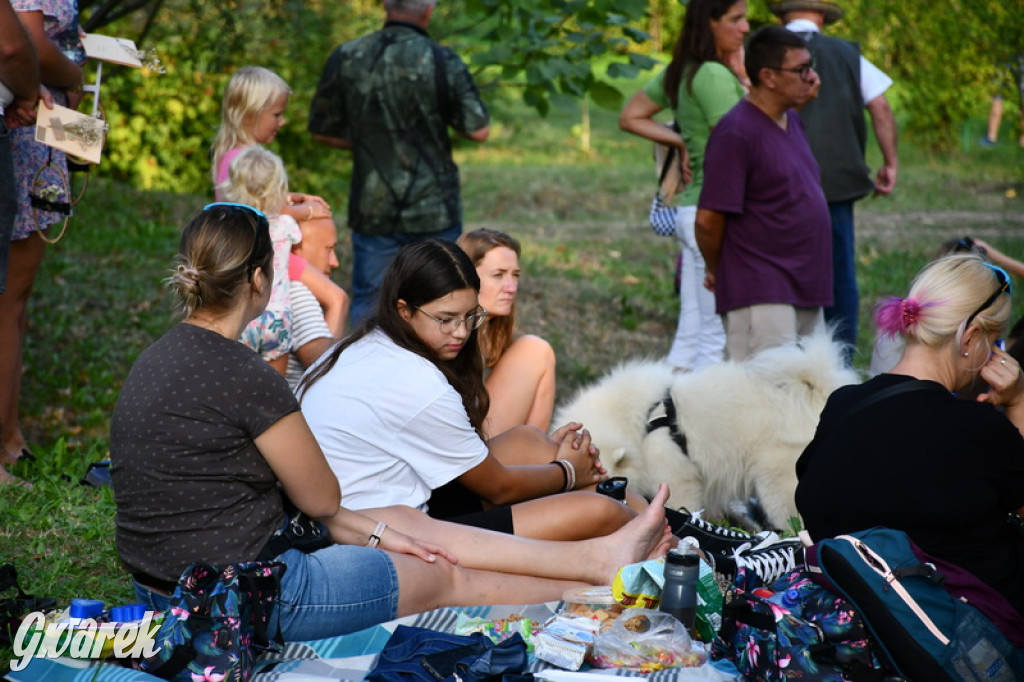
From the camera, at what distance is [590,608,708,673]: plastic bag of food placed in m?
3.08

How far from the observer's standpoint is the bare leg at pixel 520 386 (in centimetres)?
465

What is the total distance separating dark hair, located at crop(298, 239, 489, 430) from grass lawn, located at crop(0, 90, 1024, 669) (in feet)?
3.97

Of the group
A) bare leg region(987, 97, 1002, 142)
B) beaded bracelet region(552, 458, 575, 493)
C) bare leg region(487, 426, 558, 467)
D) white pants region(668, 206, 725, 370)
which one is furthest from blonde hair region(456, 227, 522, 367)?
bare leg region(987, 97, 1002, 142)

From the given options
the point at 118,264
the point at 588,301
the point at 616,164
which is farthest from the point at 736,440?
the point at 616,164

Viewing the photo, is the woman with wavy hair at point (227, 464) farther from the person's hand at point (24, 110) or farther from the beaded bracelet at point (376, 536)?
the person's hand at point (24, 110)

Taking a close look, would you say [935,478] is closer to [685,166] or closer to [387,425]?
[387,425]

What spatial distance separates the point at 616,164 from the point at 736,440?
49.1 feet

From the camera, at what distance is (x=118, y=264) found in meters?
8.49

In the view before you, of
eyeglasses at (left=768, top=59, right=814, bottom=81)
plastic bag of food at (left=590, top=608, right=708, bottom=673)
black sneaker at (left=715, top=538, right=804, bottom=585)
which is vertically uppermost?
eyeglasses at (left=768, top=59, right=814, bottom=81)

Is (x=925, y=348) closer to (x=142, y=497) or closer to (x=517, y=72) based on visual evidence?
(x=142, y=497)

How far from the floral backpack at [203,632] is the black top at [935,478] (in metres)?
1.63

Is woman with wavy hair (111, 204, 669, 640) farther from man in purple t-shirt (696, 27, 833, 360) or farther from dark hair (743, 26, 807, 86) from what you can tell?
dark hair (743, 26, 807, 86)

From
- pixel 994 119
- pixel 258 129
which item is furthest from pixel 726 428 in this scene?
pixel 994 119

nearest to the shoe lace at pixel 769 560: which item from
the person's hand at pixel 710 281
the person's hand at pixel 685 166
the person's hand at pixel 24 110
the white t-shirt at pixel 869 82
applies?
the person's hand at pixel 710 281
